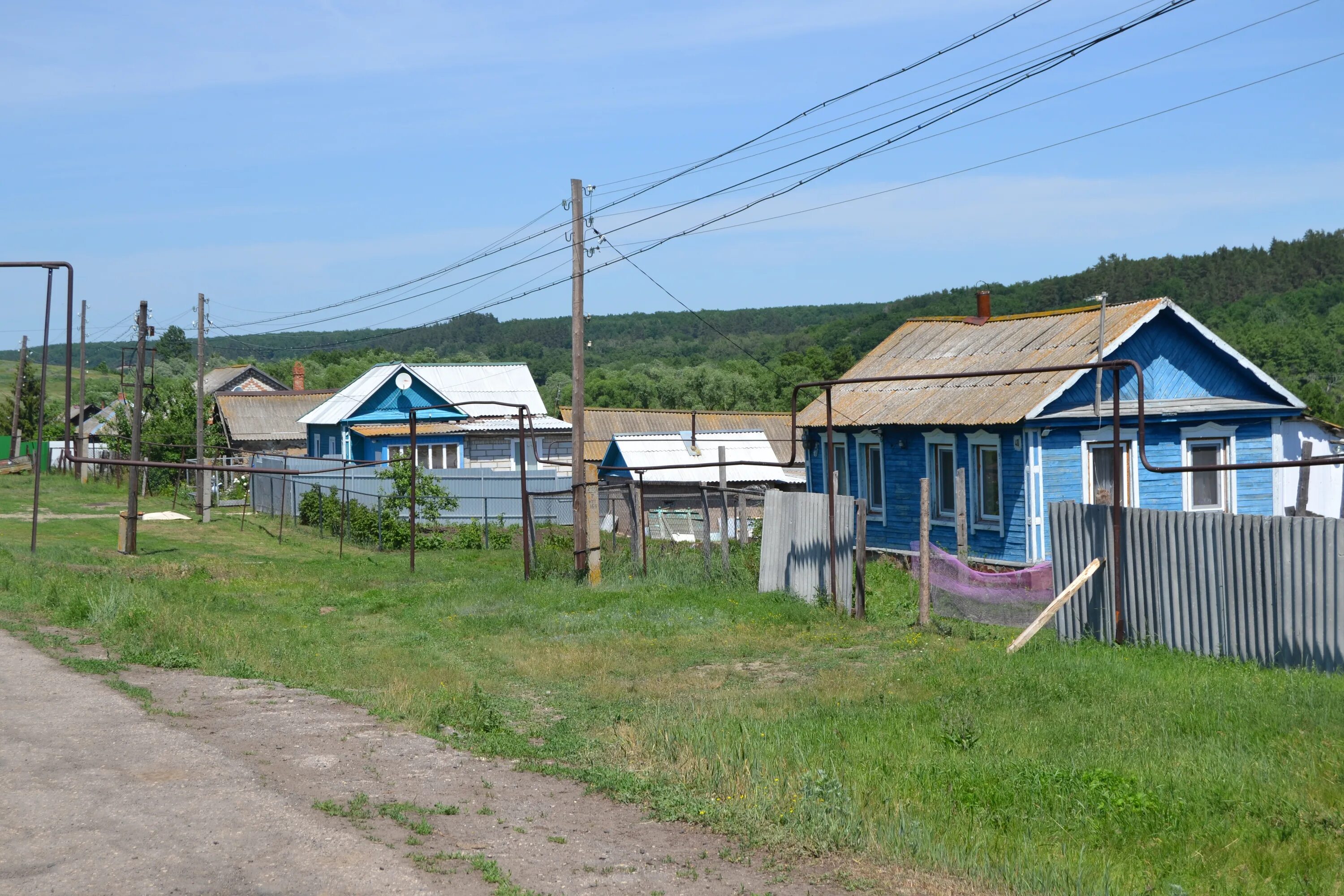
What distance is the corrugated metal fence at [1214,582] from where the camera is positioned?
33.8 ft

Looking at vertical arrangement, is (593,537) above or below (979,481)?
below

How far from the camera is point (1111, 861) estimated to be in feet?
20.1

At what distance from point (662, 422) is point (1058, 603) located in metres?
45.2

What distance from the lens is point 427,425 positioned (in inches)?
1812

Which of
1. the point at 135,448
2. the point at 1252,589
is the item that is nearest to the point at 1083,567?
the point at 1252,589

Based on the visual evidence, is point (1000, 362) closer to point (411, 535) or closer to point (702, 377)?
point (411, 535)

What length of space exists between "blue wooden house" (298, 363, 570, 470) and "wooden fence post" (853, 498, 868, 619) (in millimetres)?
28739

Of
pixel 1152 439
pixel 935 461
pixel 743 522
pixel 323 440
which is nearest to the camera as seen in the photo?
pixel 743 522

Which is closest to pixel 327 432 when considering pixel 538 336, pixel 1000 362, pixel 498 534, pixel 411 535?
pixel 498 534

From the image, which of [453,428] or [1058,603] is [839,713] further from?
[453,428]

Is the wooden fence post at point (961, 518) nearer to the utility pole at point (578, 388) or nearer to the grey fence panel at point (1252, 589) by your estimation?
the grey fence panel at point (1252, 589)

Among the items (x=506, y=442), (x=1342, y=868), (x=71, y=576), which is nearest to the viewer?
(x=1342, y=868)

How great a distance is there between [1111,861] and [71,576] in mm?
17568

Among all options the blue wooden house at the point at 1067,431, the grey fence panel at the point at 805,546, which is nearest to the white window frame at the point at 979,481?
the blue wooden house at the point at 1067,431
